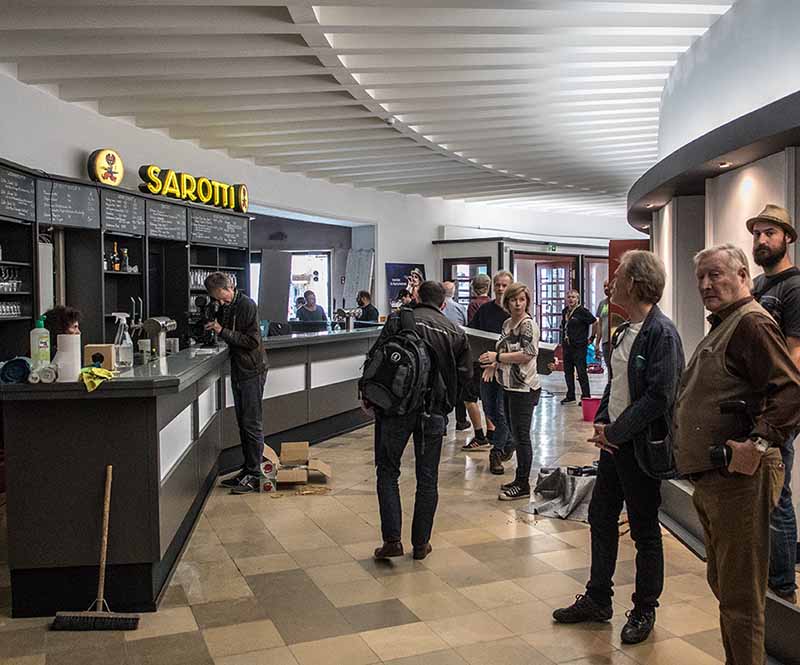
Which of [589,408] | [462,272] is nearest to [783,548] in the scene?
[589,408]

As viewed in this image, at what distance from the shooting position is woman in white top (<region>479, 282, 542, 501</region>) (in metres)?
5.63

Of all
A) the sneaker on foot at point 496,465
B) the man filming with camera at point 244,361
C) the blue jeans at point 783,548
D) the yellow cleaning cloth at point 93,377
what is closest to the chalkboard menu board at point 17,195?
the man filming with camera at point 244,361

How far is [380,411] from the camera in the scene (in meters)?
4.32

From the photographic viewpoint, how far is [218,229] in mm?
10117

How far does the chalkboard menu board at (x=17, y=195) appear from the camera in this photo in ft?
20.1

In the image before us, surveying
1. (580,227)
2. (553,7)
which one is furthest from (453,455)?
(580,227)

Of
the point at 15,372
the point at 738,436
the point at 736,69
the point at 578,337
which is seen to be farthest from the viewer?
the point at 578,337

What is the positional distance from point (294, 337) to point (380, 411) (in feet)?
10.7

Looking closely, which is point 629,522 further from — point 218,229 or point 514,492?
point 218,229

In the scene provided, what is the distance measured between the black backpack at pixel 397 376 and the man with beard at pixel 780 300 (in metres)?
1.70

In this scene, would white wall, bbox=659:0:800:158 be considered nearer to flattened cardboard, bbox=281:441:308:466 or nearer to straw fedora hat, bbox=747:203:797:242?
straw fedora hat, bbox=747:203:797:242

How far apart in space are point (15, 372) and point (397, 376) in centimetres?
182

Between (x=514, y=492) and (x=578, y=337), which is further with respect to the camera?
(x=578, y=337)

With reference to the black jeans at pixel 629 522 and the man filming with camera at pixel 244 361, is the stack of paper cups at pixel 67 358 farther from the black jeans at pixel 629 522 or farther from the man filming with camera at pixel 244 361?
the black jeans at pixel 629 522
